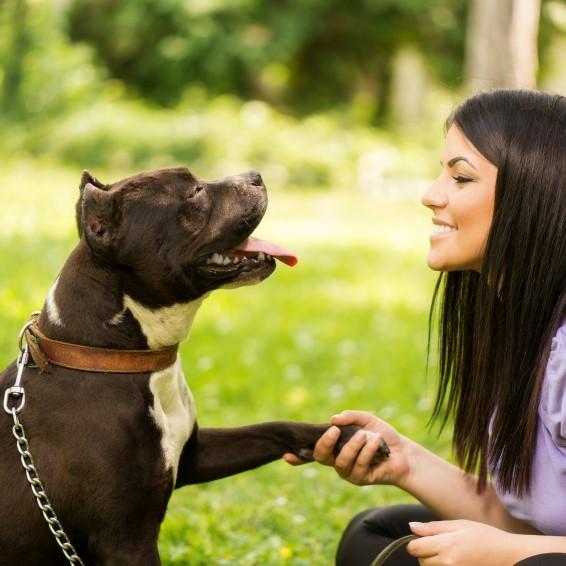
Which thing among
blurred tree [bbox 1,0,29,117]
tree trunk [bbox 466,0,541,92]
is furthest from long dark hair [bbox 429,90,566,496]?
blurred tree [bbox 1,0,29,117]

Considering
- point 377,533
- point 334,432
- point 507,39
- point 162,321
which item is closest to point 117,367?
point 162,321

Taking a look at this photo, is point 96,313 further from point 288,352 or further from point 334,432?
point 288,352

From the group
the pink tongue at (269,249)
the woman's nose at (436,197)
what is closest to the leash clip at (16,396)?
the pink tongue at (269,249)

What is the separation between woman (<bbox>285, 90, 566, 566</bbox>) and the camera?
8.88ft

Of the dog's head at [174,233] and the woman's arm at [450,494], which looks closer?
the dog's head at [174,233]

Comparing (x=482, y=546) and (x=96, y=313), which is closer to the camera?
(x=482, y=546)

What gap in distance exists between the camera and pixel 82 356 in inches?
108

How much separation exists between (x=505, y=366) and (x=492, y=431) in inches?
8.0

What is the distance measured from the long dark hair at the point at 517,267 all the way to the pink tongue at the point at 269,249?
56cm

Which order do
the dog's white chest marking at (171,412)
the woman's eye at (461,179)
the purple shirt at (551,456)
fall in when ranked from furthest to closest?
the woman's eye at (461,179)
the dog's white chest marking at (171,412)
the purple shirt at (551,456)

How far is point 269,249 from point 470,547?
1033 millimetres

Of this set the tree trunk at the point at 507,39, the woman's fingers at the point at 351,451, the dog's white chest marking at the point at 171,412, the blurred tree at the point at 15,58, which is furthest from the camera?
the blurred tree at the point at 15,58

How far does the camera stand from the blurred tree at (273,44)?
20.4 m

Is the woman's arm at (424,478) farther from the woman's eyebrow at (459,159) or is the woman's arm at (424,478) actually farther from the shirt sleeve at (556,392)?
the woman's eyebrow at (459,159)
